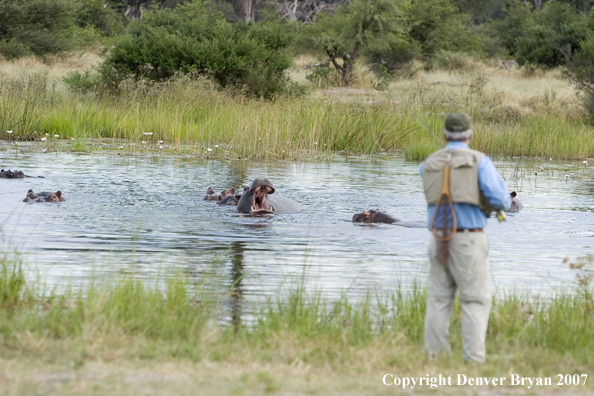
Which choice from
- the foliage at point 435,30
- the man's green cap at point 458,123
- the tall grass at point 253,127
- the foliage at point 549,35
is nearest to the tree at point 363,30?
the foliage at point 435,30

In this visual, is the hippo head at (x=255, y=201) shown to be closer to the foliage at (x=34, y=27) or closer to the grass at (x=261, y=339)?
the grass at (x=261, y=339)

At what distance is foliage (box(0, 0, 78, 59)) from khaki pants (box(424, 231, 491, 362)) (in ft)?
107

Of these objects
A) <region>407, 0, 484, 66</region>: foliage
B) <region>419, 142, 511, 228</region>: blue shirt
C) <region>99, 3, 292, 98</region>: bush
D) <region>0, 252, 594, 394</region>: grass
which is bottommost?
<region>0, 252, 594, 394</region>: grass

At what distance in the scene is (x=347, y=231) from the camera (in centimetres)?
1100

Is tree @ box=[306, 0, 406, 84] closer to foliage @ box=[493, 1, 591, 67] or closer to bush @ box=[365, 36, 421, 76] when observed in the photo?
bush @ box=[365, 36, 421, 76]

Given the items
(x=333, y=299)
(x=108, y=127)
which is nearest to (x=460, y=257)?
(x=333, y=299)

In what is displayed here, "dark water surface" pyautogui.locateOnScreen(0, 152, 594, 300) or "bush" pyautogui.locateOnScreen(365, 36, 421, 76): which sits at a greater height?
"bush" pyautogui.locateOnScreen(365, 36, 421, 76)

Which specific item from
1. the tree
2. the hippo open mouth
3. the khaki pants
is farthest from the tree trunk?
the khaki pants

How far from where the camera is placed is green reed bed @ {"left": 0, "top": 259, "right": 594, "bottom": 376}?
529 cm

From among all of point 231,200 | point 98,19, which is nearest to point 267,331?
point 231,200

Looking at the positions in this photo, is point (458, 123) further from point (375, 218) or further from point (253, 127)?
point (253, 127)

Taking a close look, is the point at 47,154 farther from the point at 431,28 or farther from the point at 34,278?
the point at 431,28

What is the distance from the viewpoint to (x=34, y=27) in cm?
3822

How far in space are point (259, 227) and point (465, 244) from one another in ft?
19.1
